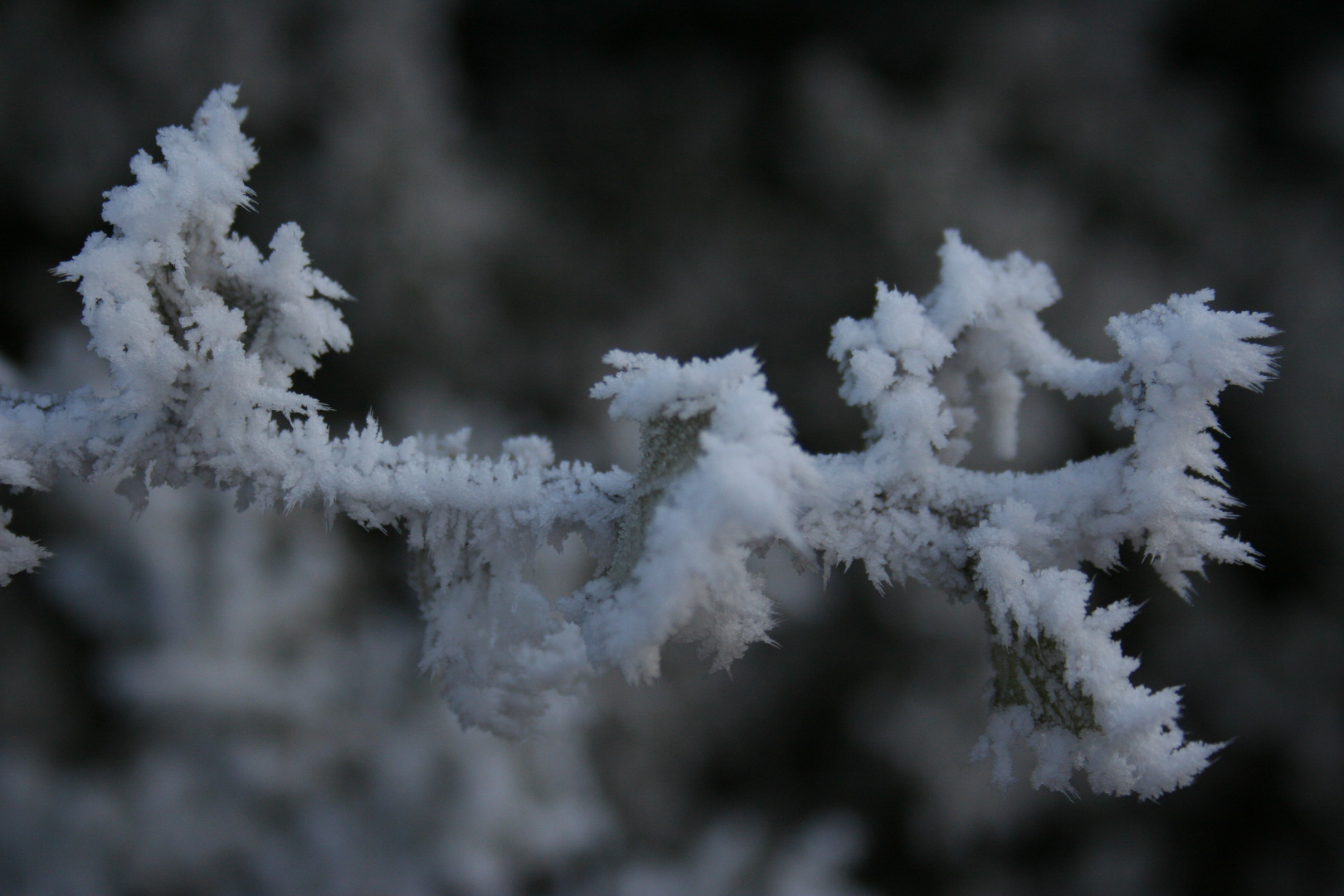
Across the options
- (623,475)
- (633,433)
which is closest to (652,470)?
(623,475)

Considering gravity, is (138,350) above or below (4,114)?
below

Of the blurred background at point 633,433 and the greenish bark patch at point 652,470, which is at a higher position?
the blurred background at point 633,433

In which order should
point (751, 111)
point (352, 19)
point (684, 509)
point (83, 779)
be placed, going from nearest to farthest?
point (684, 509) → point (83, 779) → point (352, 19) → point (751, 111)

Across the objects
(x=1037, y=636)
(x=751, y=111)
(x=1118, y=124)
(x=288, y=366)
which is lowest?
(x=1037, y=636)

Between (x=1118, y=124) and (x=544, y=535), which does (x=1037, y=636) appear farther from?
(x=1118, y=124)

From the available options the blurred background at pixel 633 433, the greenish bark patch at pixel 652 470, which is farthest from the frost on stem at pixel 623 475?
the blurred background at pixel 633 433

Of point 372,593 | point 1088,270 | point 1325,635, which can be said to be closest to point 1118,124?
point 1088,270

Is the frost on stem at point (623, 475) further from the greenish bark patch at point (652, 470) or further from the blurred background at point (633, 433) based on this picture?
the blurred background at point (633, 433)
